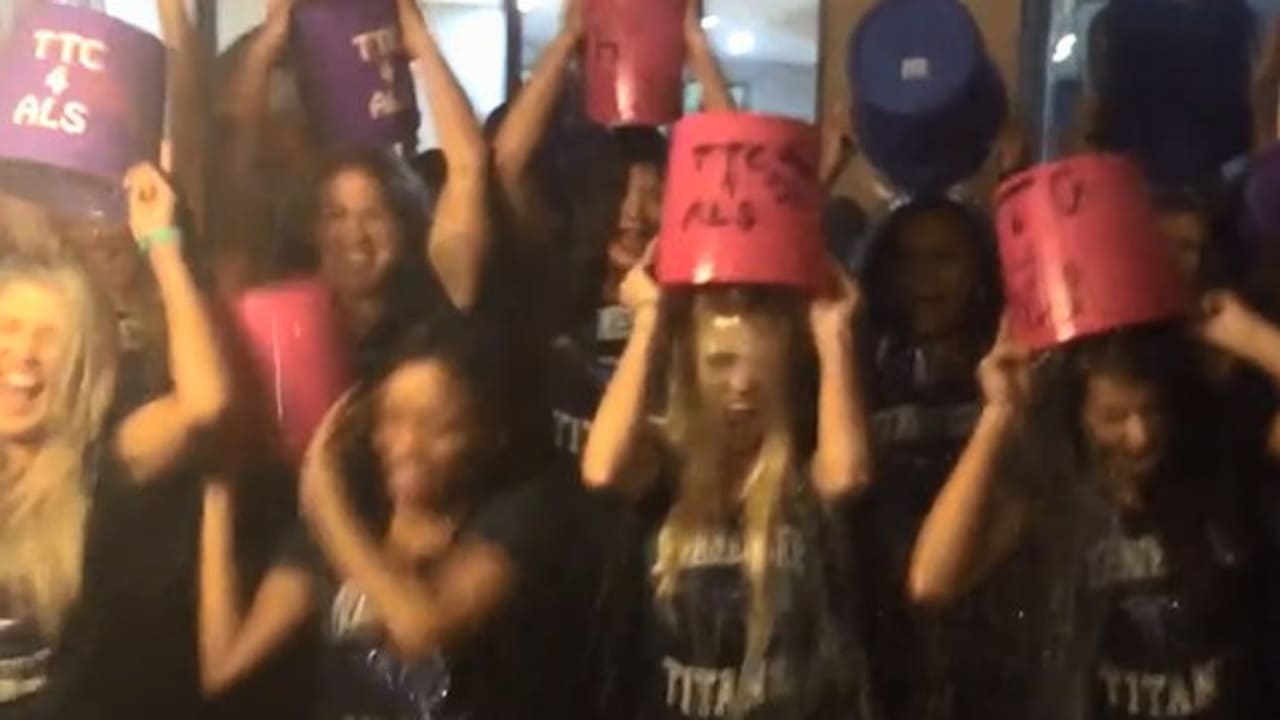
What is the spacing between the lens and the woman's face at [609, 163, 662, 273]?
1042 millimetres

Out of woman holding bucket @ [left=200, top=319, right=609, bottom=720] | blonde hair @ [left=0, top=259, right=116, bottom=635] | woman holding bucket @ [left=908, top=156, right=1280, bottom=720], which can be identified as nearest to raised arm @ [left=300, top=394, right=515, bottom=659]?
woman holding bucket @ [left=200, top=319, right=609, bottom=720]

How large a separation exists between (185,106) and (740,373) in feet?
1.04

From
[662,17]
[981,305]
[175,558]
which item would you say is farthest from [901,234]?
[175,558]

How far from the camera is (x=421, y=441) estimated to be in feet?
3.40

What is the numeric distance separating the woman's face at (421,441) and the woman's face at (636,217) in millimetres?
108

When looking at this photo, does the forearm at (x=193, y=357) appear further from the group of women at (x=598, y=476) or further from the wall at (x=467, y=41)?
the wall at (x=467, y=41)

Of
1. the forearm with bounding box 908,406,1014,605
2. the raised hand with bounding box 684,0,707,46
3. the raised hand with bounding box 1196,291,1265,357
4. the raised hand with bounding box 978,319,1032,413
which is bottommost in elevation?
the forearm with bounding box 908,406,1014,605

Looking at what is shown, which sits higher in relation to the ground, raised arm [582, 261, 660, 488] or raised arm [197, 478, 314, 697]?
raised arm [582, 261, 660, 488]

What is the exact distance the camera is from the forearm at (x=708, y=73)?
1036 mm

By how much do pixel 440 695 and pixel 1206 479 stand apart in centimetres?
40

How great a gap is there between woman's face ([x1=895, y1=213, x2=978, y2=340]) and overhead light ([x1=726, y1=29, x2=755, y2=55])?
122 mm

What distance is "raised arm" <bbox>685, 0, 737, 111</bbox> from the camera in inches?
40.8

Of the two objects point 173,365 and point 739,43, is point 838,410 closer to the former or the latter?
point 739,43

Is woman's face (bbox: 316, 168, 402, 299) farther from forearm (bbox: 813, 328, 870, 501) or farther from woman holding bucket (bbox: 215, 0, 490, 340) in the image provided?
forearm (bbox: 813, 328, 870, 501)
